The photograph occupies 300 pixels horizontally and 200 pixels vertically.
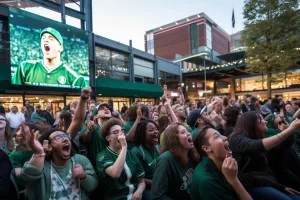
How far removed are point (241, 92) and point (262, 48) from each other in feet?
55.9

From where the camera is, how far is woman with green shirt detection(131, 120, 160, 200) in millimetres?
3213

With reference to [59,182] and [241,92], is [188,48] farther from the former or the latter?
[59,182]

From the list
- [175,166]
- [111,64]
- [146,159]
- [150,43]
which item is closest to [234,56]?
[111,64]

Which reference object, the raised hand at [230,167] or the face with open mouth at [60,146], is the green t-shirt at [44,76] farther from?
the raised hand at [230,167]

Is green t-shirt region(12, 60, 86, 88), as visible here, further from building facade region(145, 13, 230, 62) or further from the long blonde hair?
building facade region(145, 13, 230, 62)

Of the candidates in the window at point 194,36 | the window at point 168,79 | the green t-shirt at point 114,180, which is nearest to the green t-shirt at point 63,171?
the green t-shirt at point 114,180

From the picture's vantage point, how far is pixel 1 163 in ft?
7.78

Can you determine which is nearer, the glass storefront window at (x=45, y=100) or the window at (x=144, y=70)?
the glass storefront window at (x=45, y=100)

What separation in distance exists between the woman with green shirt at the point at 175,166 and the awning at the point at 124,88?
17315mm

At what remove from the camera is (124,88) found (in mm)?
22016

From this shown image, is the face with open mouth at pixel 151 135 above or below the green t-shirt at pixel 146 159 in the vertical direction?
above

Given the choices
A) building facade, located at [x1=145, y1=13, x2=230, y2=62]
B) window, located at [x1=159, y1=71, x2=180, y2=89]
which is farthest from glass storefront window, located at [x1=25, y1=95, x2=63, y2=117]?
building facade, located at [x1=145, y1=13, x2=230, y2=62]

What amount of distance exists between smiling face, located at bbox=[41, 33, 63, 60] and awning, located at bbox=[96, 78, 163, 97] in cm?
470

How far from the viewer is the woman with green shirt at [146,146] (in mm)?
3213
